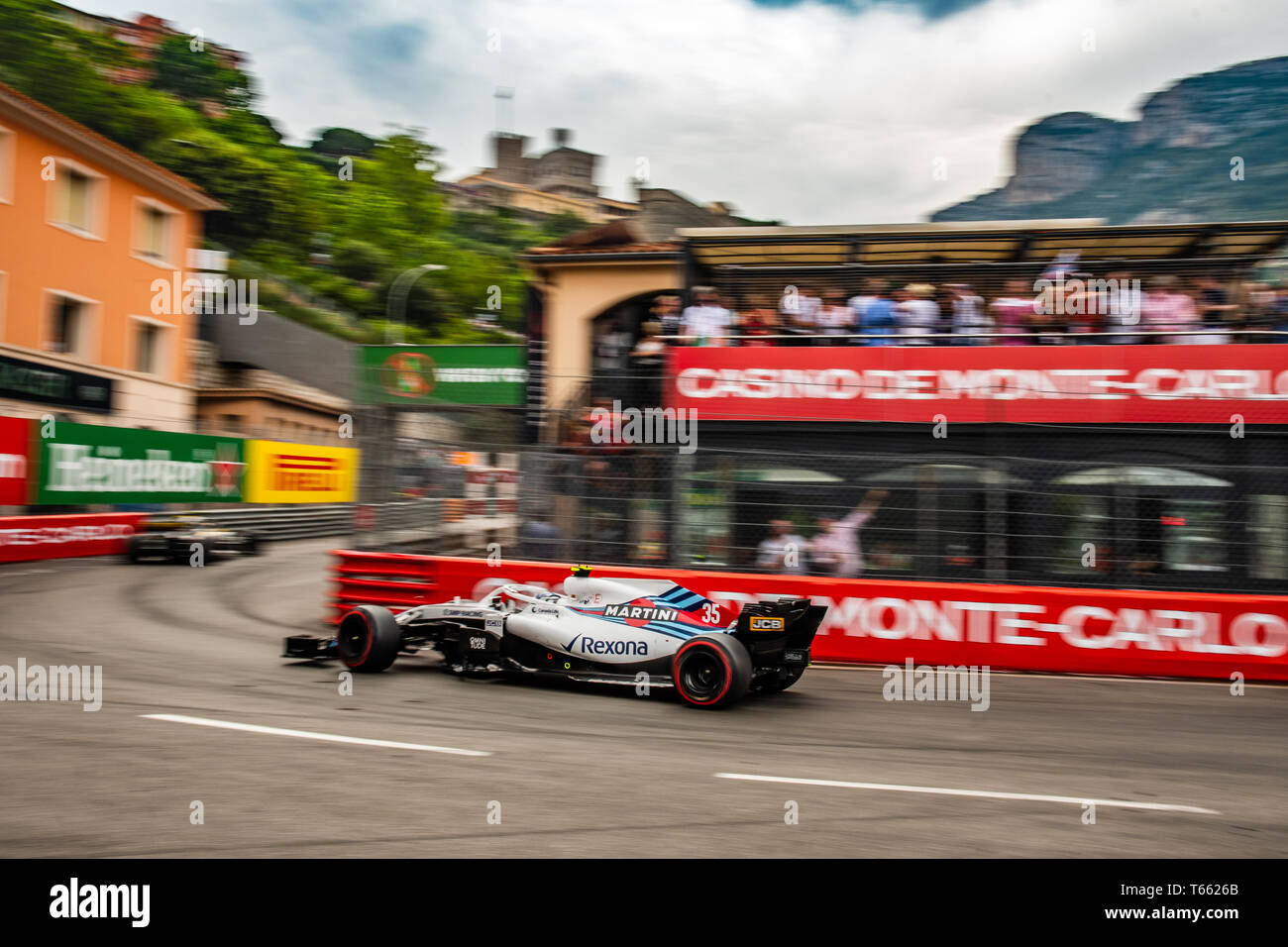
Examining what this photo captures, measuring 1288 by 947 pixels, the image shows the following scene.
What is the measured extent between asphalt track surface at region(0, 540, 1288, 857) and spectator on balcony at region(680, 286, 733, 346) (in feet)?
16.2

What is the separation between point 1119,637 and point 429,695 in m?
6.59

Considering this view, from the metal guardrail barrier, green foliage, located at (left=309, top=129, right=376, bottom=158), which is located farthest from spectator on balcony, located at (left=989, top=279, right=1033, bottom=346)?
green foliage, located at (left=309, top=129, right=376, bottom=158)

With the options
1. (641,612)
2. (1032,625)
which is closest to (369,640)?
(641,612)

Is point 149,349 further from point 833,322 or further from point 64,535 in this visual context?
point 833,322

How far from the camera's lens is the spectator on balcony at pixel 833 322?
1312 cm

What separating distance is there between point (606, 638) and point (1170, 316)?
8.00m

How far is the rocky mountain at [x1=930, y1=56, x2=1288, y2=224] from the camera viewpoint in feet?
122

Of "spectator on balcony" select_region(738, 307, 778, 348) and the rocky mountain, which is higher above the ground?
the rocky mountain

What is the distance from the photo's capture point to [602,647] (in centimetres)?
856

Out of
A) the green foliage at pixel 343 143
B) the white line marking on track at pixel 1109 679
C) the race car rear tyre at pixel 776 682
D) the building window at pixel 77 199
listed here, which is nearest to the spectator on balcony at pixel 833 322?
the white line marking on track at pixel 1109 679

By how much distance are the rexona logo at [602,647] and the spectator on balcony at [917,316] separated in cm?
604

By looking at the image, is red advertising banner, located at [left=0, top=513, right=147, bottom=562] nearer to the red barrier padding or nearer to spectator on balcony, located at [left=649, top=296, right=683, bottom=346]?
spectator on balcony, located at [left=649, top=296, right=683, bottom=346]

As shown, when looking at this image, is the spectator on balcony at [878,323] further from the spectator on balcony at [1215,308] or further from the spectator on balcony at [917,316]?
the spectator on balcony at [1215,308]
